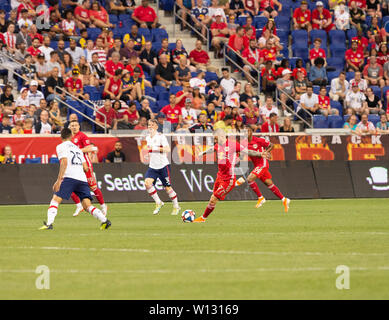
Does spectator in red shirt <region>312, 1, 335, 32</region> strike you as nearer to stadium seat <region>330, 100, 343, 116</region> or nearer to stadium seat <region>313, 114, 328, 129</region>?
stadium seat <region>330, 100, 343, 116</region>

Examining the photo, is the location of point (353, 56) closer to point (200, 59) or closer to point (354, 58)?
point (354, 58)

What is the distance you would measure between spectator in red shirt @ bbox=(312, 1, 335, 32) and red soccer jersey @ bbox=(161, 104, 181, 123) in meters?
10.4

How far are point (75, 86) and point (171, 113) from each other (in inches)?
141

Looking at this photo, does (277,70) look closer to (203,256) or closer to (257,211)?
(257,211)

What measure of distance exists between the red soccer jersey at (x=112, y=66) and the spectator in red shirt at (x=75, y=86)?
1474 millimetres

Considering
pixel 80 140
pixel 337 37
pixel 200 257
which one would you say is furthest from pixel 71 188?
pixel 337 37

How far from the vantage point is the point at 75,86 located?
2958cm

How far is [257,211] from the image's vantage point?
22641 mm

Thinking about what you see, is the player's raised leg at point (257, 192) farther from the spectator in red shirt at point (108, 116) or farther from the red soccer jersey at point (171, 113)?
the spectator in red shirt at point (108, 116)

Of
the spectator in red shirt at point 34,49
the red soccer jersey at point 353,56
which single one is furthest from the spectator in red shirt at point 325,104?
the spectator in red shirt at point 34,49

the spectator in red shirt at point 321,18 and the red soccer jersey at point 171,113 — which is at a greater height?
the spectator in red shirt at point 321,18

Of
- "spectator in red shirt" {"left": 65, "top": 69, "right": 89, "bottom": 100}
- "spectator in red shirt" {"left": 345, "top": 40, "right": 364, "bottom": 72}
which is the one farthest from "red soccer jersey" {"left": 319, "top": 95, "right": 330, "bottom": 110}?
"spectator in red shirt" {"left": 65, "top": 69, "right": 89, "bottom": 100}

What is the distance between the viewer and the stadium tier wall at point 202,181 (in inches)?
1042
